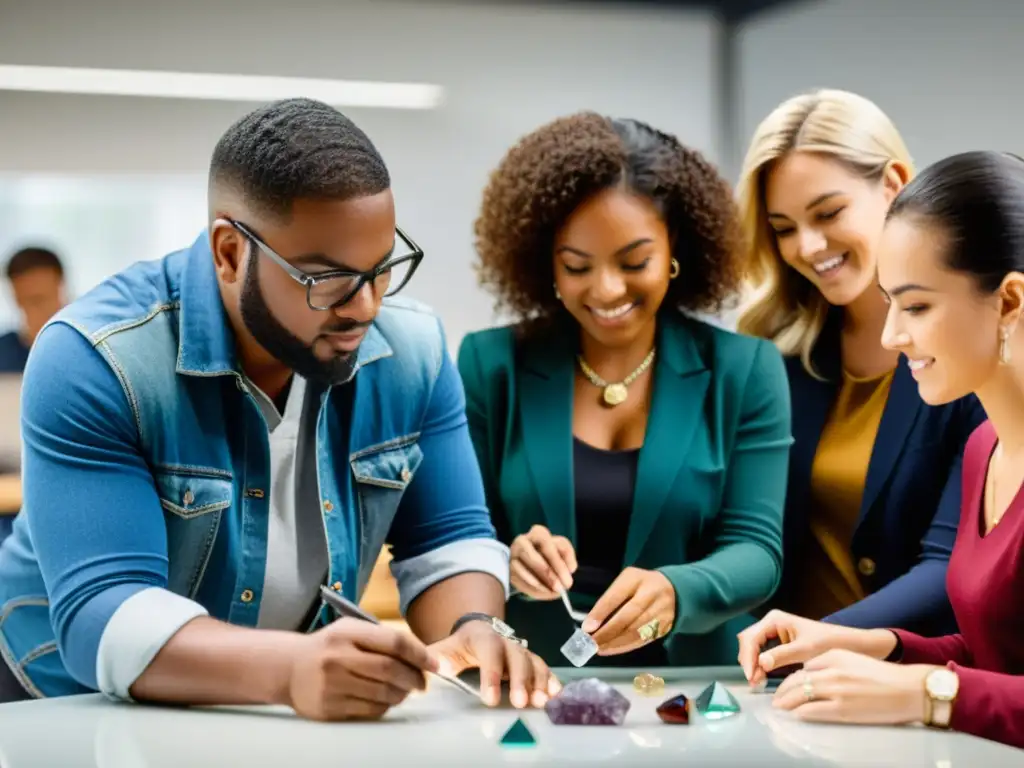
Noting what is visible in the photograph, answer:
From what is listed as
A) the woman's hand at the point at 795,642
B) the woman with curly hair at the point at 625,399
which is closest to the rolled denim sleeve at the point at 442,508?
the woman with curly hair at the point at 625,399

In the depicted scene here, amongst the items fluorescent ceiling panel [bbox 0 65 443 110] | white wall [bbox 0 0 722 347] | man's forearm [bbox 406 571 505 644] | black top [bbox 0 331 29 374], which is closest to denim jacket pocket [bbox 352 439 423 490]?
man's forearm [bbox 406 571 505 644]

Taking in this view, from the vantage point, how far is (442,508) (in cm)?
154

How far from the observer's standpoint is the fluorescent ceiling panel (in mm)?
2721

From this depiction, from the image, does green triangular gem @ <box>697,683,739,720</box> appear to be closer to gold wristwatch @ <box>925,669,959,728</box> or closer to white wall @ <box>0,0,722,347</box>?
gold wristwatch @ <box>925,669,959,728</box>

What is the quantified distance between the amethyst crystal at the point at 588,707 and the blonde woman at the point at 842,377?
1.98 feet

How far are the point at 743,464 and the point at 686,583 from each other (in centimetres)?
22

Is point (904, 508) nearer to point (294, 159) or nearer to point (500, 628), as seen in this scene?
→ point (500, 628)

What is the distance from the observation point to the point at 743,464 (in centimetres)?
173

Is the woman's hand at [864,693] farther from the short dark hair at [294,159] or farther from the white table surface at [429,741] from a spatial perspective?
the short dark hair at [294,159]

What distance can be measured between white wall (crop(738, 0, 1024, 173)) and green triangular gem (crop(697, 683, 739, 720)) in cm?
136

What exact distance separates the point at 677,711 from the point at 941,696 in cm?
24

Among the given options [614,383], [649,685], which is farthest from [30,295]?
[649,685]

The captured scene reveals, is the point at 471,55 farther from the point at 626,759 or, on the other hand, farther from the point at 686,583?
the point at 626,759

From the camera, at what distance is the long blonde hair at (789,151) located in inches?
70.6
